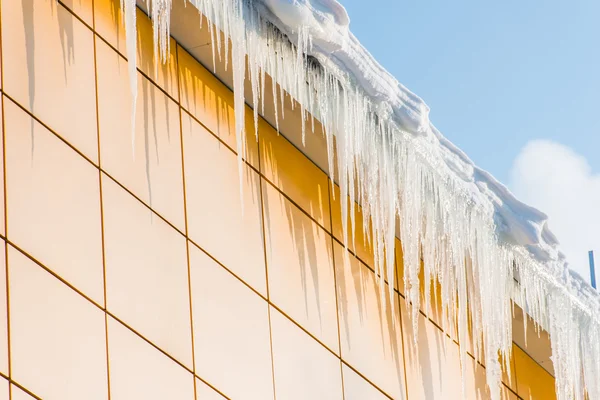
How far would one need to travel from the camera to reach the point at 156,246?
5273 millimetres

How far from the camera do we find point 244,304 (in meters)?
A: 5.81

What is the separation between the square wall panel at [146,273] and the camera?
16.3ft

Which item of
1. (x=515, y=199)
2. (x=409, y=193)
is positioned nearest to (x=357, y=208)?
(x=409, y=193)

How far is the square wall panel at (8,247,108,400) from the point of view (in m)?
4.33

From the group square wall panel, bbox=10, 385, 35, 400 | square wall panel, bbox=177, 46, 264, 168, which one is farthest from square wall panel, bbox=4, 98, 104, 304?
square wall panel, bbox=177, 46, 264, 168

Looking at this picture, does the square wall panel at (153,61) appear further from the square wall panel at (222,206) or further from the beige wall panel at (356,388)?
the beige wall panel at (356,388)

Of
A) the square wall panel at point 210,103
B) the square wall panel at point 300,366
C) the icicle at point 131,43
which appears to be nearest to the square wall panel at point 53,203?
the icicle at point 131,43

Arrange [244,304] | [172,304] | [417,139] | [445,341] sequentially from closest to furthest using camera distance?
[172,304] < [244,304] < [417,139] < [445,341]

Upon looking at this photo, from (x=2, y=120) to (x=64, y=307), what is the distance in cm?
80

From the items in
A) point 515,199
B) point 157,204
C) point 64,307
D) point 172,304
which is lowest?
point 64,307

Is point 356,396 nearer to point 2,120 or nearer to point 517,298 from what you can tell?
point 517,298

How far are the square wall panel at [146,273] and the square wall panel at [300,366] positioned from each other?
0.79m

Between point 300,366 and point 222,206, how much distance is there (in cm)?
102

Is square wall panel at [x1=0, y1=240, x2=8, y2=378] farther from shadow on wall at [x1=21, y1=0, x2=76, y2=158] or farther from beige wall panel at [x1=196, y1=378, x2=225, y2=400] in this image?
beige wall panel at [x1=196, y1=378, x2=225, y2=400]
